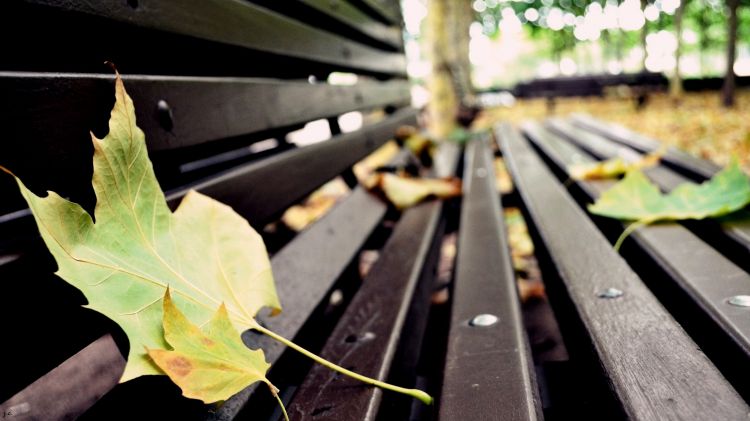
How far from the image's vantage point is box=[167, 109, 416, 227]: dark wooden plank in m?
0.88

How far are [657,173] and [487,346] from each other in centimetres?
130

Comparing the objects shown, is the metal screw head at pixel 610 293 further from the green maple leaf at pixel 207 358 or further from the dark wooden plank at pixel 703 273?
the green maple leaf at pixel 207 358

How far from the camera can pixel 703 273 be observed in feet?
2.47

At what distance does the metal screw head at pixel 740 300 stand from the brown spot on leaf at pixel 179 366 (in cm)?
69

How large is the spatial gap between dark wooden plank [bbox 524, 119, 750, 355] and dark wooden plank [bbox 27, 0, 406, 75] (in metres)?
0.93

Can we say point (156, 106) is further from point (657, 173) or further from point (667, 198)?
point (657, 173)

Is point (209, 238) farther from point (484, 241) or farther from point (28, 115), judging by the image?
point (484, 241)

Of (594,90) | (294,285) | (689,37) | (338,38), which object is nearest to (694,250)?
(294,285)

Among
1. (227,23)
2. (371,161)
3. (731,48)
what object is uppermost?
(227,23)

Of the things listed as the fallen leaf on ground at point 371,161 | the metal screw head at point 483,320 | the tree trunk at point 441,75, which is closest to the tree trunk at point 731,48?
the tree trunk at point 441,75

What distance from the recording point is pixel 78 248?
1.55ft

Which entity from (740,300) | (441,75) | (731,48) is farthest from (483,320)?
(731,48)

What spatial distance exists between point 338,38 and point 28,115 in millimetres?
1435

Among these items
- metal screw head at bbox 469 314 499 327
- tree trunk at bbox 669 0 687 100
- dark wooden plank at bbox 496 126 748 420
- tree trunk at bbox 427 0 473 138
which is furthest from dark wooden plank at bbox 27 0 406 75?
tree trunk at bbox 669 0 687 100
